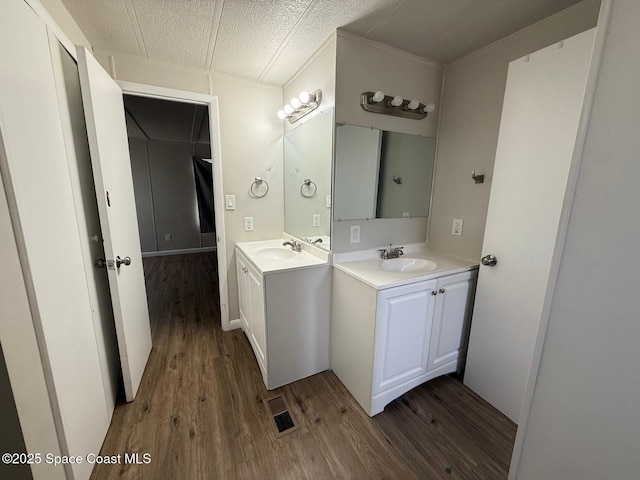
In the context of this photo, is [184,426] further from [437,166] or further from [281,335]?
[437,166]

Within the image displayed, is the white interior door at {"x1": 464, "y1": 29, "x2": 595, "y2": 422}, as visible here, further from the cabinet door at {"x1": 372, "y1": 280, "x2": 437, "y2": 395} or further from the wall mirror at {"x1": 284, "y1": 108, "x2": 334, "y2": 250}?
the wall mirror at {"x1": 284, "y1": 108, "x2": 334, "y2": 250}

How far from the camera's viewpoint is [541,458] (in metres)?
0.65

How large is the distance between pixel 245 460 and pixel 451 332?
1480 mm

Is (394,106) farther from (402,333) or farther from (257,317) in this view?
(257,317)

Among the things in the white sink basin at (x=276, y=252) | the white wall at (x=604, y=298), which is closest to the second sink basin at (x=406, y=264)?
the white sink basin at (x=276, y=252)

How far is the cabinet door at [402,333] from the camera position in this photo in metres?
1.46

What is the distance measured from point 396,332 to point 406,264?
634mm

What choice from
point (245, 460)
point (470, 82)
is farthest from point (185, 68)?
point (245, 460)

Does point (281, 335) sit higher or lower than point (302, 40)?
lower

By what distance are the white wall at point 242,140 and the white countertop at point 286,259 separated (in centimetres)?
29

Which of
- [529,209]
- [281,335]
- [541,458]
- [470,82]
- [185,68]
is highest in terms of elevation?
[185,68]

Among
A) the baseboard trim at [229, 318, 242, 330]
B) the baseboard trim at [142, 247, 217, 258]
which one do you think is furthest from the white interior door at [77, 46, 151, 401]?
the baseboard trim at [142, 247, 217, 258]

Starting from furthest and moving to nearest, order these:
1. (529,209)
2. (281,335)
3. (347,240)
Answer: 1. (347,240)
2. (281,335)
3. (529,209)

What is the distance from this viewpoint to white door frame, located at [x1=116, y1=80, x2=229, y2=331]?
1.94 metres
